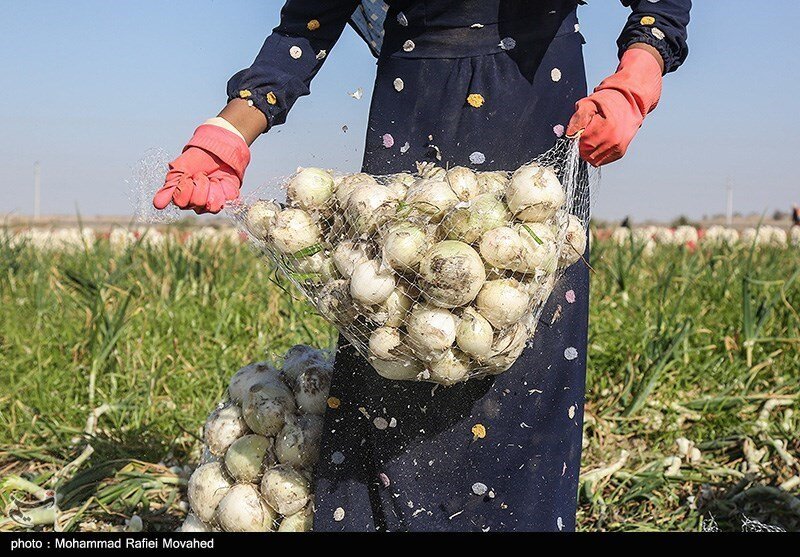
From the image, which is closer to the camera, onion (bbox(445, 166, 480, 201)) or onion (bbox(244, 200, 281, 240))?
onion (bbox(445, 166, 480, 201))

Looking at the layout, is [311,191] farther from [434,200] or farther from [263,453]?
[263,453]

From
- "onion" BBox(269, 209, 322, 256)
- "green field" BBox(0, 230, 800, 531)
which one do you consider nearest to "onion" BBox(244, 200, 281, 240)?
"onion" BBox(269, 209, 322, 256)

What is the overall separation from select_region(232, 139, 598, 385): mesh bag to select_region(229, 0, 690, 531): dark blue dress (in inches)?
6.0

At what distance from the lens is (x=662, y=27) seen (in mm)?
1417

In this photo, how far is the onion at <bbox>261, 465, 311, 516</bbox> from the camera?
5.24 ft

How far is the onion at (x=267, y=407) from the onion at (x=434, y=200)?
0.57m

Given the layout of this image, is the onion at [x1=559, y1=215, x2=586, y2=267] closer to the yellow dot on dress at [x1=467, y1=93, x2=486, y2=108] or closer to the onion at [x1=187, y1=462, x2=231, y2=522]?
the yellow dot on dress at [x1=467, y1=93, x2=486, y2=108]

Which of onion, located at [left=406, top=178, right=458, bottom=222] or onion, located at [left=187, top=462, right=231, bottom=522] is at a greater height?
onion, located at [left=406, top=178, right=458, bottom=222]

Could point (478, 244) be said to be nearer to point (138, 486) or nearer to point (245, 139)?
point (245, 139)

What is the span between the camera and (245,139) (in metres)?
1.53

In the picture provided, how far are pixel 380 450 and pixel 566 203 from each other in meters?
0.52

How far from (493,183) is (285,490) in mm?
666

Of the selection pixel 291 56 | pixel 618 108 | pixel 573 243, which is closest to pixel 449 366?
pixel 573 243
